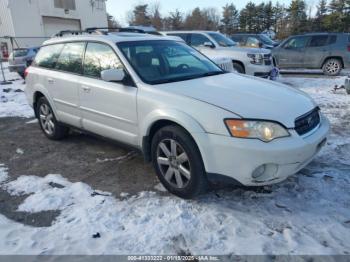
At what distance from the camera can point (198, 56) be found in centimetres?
474

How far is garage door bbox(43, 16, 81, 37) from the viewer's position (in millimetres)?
31875

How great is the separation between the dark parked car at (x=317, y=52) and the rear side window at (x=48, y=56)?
9.61 metres

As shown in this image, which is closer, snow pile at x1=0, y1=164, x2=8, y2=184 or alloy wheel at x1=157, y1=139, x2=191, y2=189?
alloy wheel at x1=157, y1=139, x2=191, y2=189

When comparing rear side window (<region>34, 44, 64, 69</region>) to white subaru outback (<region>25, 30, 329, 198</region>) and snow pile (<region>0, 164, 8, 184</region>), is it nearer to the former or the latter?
white subaru outback (<region>25, 30, 329, 198</region>)

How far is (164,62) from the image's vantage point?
4.20 meters

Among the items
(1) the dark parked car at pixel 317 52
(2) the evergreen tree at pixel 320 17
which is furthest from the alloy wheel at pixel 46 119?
(2) the evergreen tree at pixel 320 17

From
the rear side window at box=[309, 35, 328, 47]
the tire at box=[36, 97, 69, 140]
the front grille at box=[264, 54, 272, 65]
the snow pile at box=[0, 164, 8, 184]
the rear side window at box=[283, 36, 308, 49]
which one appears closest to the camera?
the snow pile at box=[0, 164, 8, 184]

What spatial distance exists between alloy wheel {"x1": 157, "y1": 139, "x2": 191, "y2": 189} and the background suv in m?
Result: 6.79

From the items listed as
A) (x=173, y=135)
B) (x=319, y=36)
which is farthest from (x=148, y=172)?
(x=319, y=36)

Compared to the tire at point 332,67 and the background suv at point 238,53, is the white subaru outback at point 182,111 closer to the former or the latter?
the background suv at point 238,53

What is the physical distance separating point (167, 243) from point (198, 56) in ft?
9.24

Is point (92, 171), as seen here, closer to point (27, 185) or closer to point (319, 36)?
point (27, 185)

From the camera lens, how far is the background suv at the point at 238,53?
381 inches

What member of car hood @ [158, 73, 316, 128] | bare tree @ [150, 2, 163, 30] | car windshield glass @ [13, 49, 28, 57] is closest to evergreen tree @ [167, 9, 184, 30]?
bare tree @ [150, 2, 163, 30]
